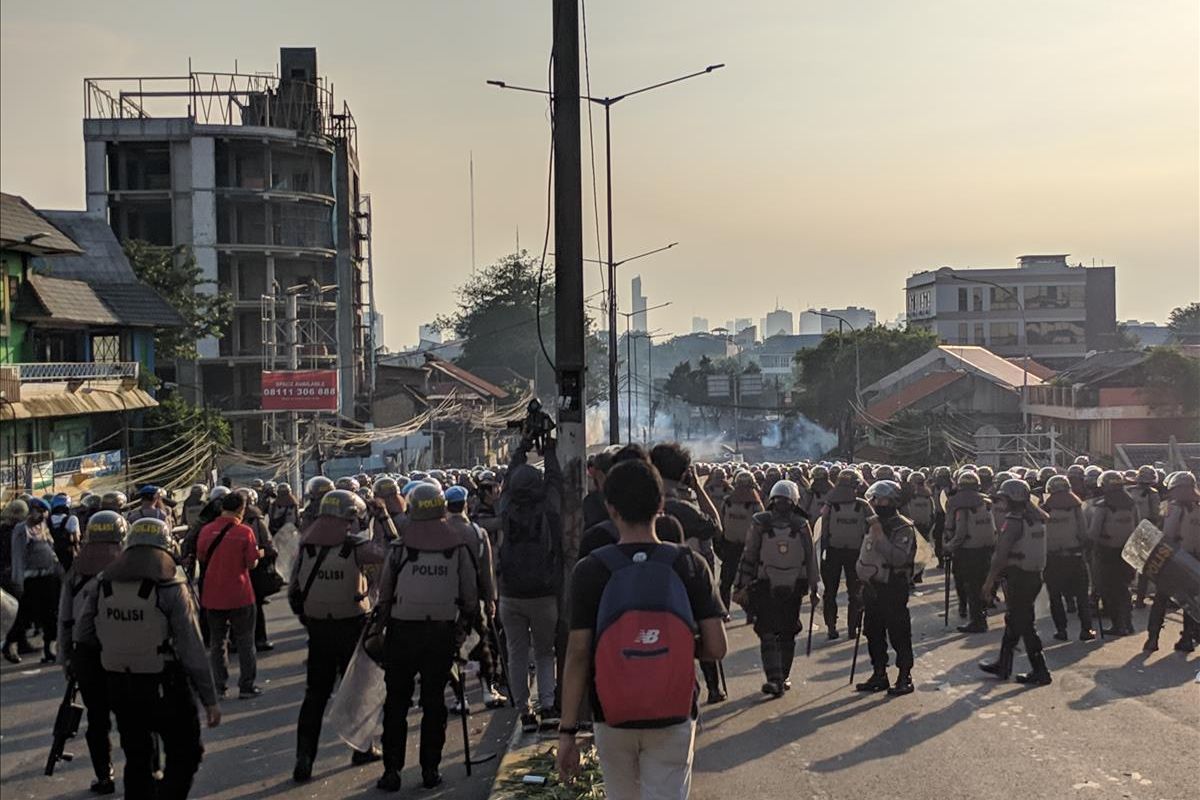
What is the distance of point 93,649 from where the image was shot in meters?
8.22

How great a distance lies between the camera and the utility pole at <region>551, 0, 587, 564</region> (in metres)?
10.2

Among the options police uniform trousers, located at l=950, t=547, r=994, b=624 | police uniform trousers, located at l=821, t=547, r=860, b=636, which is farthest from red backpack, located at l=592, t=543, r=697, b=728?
police uniform trousers, located at l=950, t=547, r=994, b=624

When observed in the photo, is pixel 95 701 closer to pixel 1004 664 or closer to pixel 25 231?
pixel 1004 664

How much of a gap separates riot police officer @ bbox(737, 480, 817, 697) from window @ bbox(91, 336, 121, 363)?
31.4 m

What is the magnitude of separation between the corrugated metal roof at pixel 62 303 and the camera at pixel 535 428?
26.3 m

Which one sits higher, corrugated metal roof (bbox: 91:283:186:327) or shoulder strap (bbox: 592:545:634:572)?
corrugated metal roof (bbox: 91:283:186:327)

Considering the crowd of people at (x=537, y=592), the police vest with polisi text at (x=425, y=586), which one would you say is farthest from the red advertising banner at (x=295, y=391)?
the police vest with polisi text at (x=425, y=586)

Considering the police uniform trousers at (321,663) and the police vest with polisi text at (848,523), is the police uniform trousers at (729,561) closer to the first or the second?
the police vest with polisi text at (848,523)

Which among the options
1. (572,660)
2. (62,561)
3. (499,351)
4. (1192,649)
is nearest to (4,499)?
(62,561)

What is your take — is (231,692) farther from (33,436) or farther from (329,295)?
(329,295)

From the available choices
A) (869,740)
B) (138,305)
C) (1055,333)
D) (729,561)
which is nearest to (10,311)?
(138,305)

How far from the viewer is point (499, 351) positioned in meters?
104

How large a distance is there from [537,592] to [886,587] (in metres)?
3.53

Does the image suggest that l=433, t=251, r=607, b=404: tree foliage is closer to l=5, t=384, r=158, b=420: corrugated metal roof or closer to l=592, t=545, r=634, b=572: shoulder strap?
l=5, t=384, r=158, b=420: corrugated metal roof
